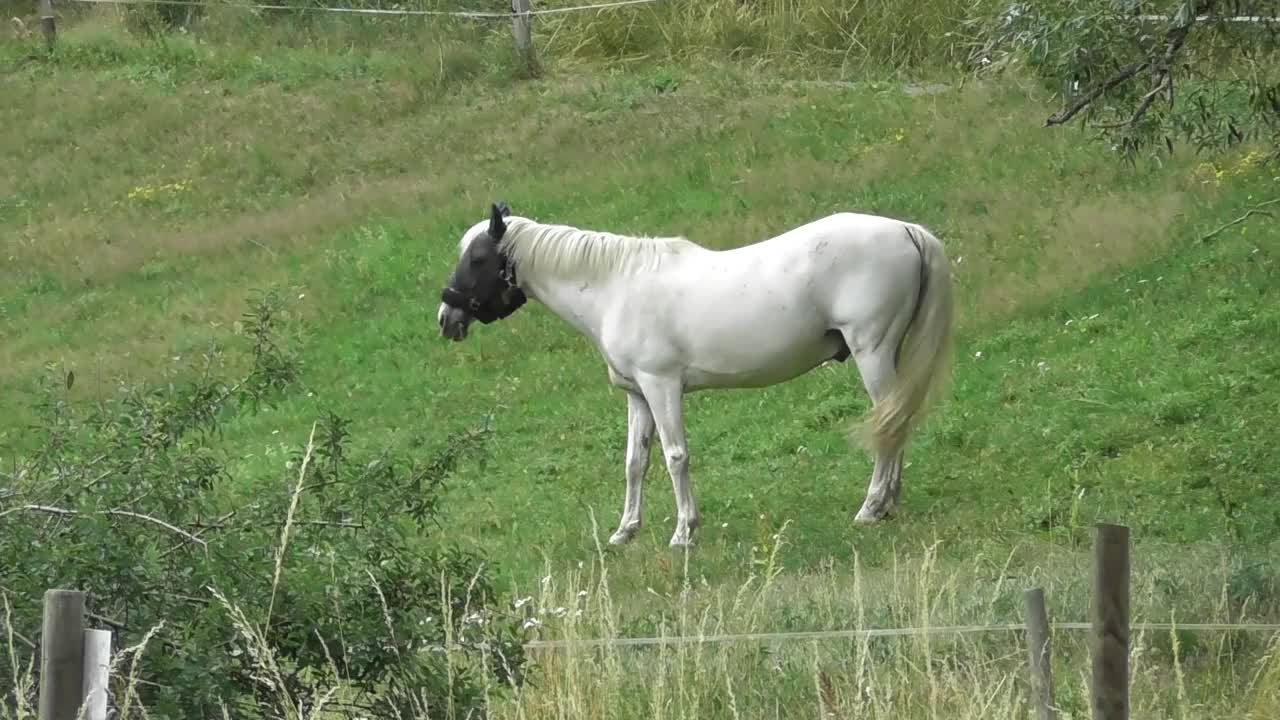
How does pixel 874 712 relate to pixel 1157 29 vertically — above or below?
below

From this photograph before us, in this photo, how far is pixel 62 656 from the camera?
4145 millimetres

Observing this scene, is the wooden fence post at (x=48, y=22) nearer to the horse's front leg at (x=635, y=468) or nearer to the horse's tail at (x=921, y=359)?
the horse's front leg at (x=635, y=468)

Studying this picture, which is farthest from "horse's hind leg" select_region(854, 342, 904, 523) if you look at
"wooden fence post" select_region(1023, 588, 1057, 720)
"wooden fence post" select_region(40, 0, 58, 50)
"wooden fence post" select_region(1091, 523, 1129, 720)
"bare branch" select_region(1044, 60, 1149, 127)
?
"wooden fence post" select_region(40, 0, 58, 50)

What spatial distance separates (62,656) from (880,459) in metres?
6.33

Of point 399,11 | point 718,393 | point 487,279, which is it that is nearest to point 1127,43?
point 487,279

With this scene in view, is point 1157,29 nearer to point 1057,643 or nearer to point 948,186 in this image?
point 1057,643

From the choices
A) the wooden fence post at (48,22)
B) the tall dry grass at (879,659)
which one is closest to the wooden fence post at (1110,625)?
the tall dry grass at (879,659)

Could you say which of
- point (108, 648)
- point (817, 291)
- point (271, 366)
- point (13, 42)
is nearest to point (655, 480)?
Answer: point (817, 291)

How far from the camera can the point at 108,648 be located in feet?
13.4

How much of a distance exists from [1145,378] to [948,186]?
5077 millimetres

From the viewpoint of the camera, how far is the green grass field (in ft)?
20.9

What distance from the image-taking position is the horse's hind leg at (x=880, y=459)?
9.80 metres

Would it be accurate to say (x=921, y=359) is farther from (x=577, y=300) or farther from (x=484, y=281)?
(x=484, y=281)

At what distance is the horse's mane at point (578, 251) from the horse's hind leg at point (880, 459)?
1306 millimetres
